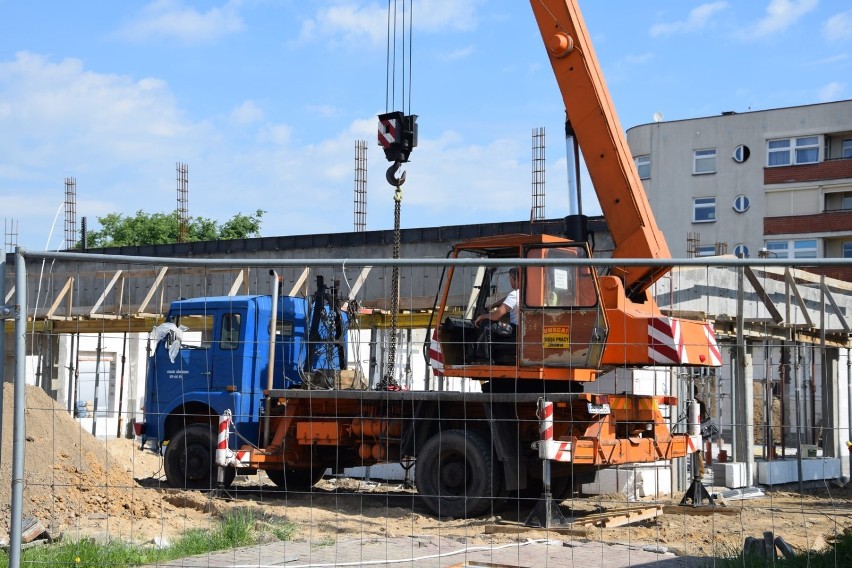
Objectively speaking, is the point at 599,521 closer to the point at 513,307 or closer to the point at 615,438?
the point at 615,438

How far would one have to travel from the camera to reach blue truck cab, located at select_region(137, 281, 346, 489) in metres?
13.3

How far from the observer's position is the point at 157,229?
6294 centimetres

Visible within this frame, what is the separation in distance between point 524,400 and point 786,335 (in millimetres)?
8254

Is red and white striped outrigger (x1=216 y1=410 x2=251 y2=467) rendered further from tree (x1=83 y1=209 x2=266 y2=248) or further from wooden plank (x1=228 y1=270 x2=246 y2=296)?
tree (x1=83 y1=209 x2=266 y2=248)

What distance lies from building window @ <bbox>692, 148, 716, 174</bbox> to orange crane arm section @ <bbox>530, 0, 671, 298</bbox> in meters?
34.5

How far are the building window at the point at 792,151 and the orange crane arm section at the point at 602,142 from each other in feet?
111

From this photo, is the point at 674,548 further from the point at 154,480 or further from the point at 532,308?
the point at 154,480

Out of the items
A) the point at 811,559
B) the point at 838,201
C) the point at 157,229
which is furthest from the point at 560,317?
the point at 157,229

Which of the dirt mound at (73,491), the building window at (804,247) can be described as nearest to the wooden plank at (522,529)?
the dirt mound at (73,491)

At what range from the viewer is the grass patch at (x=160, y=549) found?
726cm

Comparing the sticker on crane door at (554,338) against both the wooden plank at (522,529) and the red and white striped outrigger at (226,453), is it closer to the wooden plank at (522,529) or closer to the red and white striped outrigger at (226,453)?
the wooden plank at (522,529)

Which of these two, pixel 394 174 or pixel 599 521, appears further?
pixel 394 174

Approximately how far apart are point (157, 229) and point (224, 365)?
51.5m

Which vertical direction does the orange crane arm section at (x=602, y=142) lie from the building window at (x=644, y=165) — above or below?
below
